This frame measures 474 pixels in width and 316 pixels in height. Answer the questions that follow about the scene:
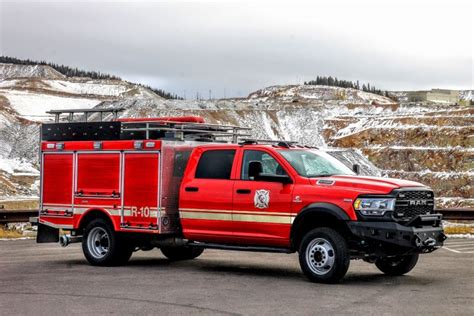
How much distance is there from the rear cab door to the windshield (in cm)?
104

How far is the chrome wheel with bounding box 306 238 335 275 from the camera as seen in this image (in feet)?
40.4

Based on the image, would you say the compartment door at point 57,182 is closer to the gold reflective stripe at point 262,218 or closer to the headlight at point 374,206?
the gold reflective stripe at point 262,218

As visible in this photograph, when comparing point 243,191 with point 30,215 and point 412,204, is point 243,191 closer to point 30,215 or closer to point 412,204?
point 412,204

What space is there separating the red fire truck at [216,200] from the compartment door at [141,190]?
0.02m

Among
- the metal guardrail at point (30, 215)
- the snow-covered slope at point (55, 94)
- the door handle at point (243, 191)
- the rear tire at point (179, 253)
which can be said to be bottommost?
the rear tire at point (179, 253)

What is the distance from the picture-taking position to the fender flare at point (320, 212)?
12.2 metres

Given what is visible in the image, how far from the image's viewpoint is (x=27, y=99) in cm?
11825

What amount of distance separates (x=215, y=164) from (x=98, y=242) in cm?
296

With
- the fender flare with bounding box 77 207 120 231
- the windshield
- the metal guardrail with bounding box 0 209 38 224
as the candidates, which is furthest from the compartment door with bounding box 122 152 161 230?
the metal guardrail with bounding box 0 209 38 224

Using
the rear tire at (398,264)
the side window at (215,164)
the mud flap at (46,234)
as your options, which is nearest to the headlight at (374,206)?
the rear tire at (398,264)

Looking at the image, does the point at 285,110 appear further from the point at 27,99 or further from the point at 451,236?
the point at 451,236

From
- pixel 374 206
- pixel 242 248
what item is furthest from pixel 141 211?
pixel 374 206

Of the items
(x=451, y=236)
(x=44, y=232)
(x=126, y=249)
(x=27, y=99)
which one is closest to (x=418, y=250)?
(x=126, y=249)

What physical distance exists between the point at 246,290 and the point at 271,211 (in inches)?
67.2
